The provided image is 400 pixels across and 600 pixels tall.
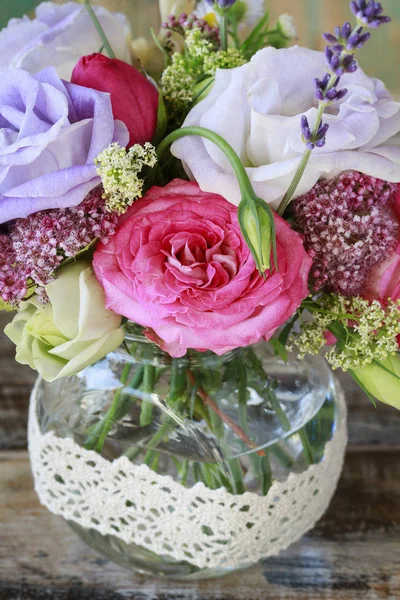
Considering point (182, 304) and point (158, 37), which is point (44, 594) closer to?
point (182, 304)

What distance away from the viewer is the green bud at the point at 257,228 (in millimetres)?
335

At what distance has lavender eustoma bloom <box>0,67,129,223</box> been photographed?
35 cm

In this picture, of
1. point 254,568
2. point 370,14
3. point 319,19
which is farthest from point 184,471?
point 319,19

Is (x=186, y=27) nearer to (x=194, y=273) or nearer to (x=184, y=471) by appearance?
(x=194, y=273)

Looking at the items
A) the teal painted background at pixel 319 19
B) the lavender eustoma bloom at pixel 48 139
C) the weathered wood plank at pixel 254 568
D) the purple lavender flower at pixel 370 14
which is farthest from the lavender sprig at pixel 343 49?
the teal painted background at pixel 319 19

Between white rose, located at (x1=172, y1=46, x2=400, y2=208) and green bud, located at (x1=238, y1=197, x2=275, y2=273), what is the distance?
33 millimetres

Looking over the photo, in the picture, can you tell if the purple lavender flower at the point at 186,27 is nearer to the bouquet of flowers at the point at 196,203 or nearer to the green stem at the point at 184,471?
the bouquet of flowers at the point at 196,203

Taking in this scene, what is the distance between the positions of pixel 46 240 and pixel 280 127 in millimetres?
140

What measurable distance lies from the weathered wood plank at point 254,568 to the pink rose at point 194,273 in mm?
280

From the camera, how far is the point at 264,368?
1.74ft

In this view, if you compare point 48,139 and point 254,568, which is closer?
point 48,139

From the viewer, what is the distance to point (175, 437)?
19.7 inches

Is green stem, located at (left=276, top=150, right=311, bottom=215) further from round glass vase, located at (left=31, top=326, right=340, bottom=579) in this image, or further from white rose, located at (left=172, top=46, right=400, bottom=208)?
round glass vase, located at (left=31, top=326, right=340, bottom=579)

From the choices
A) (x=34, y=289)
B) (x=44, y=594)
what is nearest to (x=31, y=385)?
(x=44, y=594)
